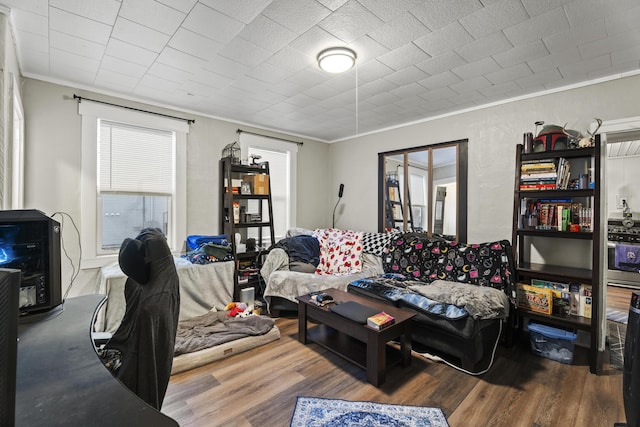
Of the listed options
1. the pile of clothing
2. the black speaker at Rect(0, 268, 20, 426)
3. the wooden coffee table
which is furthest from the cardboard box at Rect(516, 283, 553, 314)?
the black speaker at Rect(0, 268, 20, 426)

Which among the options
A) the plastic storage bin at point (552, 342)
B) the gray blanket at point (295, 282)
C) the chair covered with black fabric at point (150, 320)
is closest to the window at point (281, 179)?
the gray blanket at point (295, 282)

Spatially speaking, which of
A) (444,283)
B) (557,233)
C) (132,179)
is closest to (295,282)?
(444,283)

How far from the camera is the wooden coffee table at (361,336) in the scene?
2.08 metres

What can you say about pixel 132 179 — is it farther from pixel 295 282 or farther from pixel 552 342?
pixel 552 342

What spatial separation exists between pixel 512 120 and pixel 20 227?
13.2 ft

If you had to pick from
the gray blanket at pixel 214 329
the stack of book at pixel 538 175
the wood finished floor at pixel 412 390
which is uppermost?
the stack of book at pixel 538 175

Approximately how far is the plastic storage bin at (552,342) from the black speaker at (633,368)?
48.3 inches

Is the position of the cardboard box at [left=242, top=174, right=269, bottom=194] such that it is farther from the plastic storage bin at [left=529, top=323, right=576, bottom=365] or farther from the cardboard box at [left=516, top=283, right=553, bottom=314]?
the plastic storage bin at [left=529, top=323, right=576, bottom=365]

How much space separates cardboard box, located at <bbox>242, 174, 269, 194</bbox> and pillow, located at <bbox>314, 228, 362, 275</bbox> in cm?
103

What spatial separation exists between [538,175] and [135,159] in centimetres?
413

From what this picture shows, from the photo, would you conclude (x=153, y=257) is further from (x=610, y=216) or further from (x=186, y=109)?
(x=610, y=216)

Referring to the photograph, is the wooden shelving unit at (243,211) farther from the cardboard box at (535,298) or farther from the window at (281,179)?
the cardboard box at (535,298)

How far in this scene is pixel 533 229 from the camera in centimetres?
271

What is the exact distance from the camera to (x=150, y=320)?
1021mm
